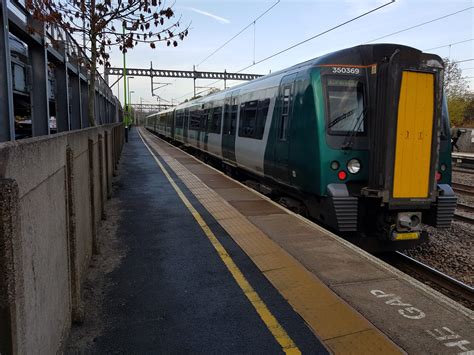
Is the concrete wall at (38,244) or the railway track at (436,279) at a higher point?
the concrete wall at (38,244)

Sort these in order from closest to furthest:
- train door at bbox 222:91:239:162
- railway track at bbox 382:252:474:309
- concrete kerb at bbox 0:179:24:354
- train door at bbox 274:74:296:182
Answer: concrete kerb at bbox 0:179:24:354, railway track at bbox 382:252:474:309, train door at bbox 274:74:296:182, train door at bbox 222:91:239:162

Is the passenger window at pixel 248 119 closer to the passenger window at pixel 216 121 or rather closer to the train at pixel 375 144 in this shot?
the train at pixel 375 144

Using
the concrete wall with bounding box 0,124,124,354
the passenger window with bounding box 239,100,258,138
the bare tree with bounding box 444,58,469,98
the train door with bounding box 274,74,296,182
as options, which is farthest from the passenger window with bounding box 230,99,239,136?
the bare tree with bounding box 444,58,469,98

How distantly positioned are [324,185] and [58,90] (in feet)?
16.7

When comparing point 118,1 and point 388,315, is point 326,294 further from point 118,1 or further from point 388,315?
point 118,1

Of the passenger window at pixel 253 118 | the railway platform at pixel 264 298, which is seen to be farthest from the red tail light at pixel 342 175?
Result: the passenger window at pixel 253 118

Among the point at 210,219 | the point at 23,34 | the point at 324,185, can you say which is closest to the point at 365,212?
the point at 324,185

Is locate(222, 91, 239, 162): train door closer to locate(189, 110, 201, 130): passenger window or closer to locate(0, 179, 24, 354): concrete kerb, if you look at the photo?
locate(189, 110, 201, 130): passenger window

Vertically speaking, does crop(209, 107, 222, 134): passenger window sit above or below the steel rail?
above

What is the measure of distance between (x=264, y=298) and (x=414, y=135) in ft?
12.1

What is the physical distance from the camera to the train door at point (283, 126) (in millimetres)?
7453

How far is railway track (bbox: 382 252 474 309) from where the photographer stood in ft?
17.5

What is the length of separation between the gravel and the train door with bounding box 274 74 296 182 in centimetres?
271

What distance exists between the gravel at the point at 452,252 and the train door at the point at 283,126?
271 cm
